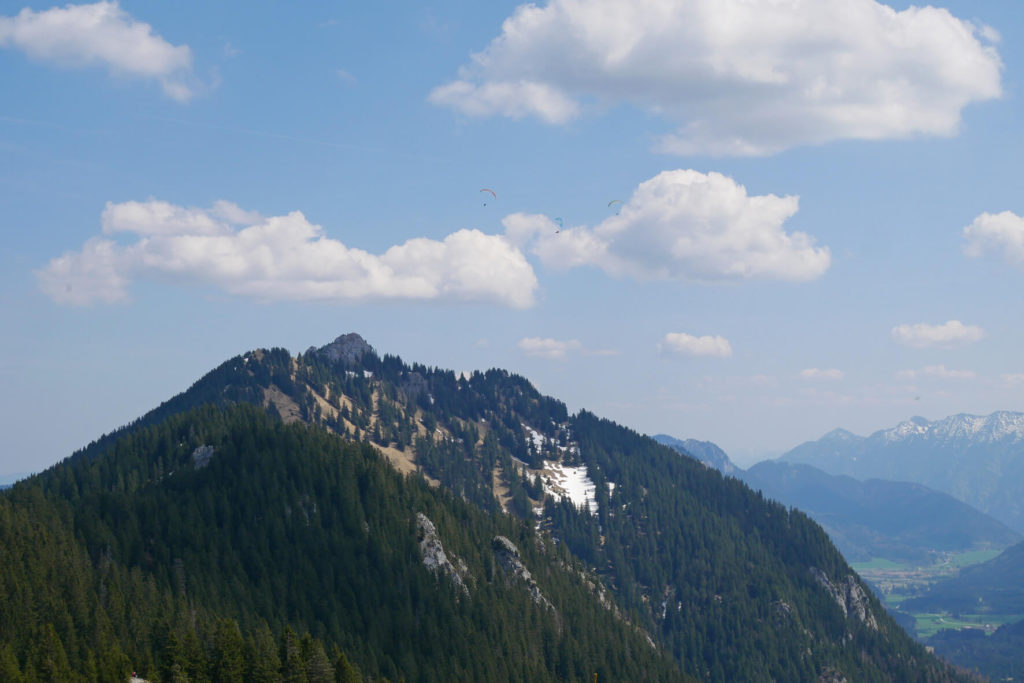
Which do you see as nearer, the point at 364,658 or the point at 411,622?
the point at 364,658

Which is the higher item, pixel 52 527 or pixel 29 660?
pixel 52 527

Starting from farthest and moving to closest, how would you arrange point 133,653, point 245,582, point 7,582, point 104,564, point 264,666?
point 245,582
point 104,564
point 7,582
point 133,653
point 264,666

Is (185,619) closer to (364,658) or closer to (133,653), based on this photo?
(133,653)

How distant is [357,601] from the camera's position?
198 metres

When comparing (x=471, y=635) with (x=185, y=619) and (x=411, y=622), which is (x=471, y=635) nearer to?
(x=411, y=622)

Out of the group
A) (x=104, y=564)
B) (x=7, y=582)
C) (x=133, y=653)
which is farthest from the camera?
(x=104, y=564)

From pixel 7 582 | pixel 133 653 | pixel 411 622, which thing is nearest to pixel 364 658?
pixel 411 622

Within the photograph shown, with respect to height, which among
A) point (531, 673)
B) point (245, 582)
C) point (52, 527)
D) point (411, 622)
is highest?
point (52, 527)

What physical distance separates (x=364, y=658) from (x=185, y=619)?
3706cm

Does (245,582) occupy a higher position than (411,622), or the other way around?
(245,582)

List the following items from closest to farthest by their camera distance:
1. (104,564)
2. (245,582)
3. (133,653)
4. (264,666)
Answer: (264,666)
(133,653)
(104,564)
(245,582)

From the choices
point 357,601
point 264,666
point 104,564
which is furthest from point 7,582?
point 357,601

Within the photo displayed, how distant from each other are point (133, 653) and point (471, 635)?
79.8m

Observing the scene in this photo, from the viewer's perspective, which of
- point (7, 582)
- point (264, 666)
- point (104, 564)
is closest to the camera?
point (264, 666)
